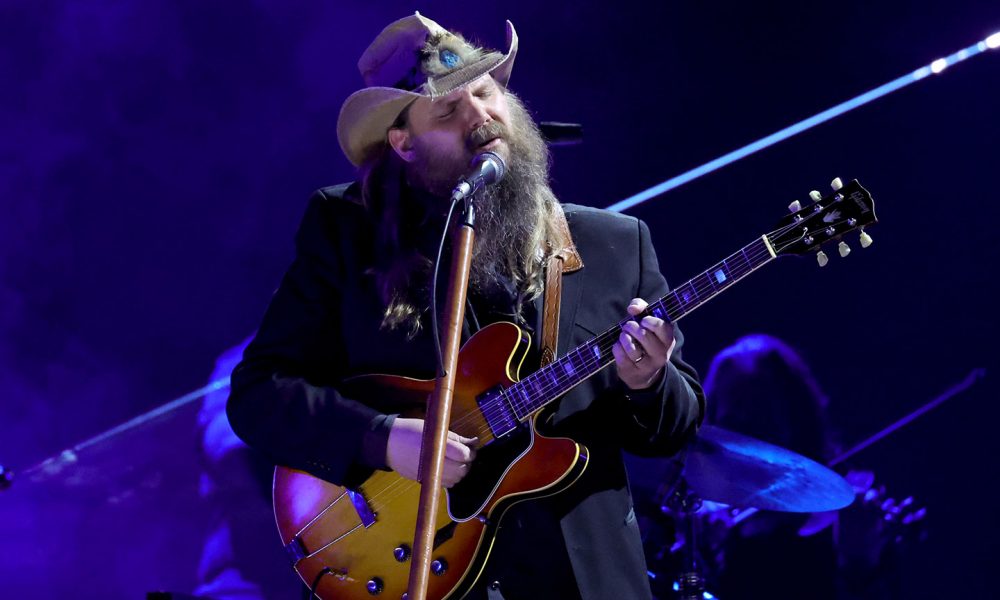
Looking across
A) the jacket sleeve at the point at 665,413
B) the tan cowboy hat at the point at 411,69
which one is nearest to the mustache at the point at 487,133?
the tan cowboy hat at the point at 411,69

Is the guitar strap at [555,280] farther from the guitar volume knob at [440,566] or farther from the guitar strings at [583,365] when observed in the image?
the guitar volume knob at [440,566]

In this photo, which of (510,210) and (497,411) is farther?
(510,210)

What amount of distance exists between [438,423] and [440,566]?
2.44ft

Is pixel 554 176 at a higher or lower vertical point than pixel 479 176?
higher

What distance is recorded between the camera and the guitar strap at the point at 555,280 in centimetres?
255

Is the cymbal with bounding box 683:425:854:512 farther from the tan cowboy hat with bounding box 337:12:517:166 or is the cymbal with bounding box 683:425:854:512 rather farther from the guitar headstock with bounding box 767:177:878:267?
the tan cowboy hat with bounding box 337:12:517:166

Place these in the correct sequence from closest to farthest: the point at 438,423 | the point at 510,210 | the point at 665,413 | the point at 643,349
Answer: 1. the point at 438,423
2. the point at 643,349
3. the point at 665,413
4. the point at 510,210

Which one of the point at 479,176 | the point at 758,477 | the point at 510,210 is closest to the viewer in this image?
the point at 479,176

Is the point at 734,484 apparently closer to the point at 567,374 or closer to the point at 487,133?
the point at 567,374

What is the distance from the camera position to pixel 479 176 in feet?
6.95

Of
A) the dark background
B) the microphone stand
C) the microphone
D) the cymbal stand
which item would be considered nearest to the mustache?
the microphone

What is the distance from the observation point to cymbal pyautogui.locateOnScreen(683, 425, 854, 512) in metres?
3.87

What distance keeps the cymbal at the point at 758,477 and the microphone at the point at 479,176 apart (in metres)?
2.19

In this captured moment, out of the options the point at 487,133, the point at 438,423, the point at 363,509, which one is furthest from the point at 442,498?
the point at 487,133
